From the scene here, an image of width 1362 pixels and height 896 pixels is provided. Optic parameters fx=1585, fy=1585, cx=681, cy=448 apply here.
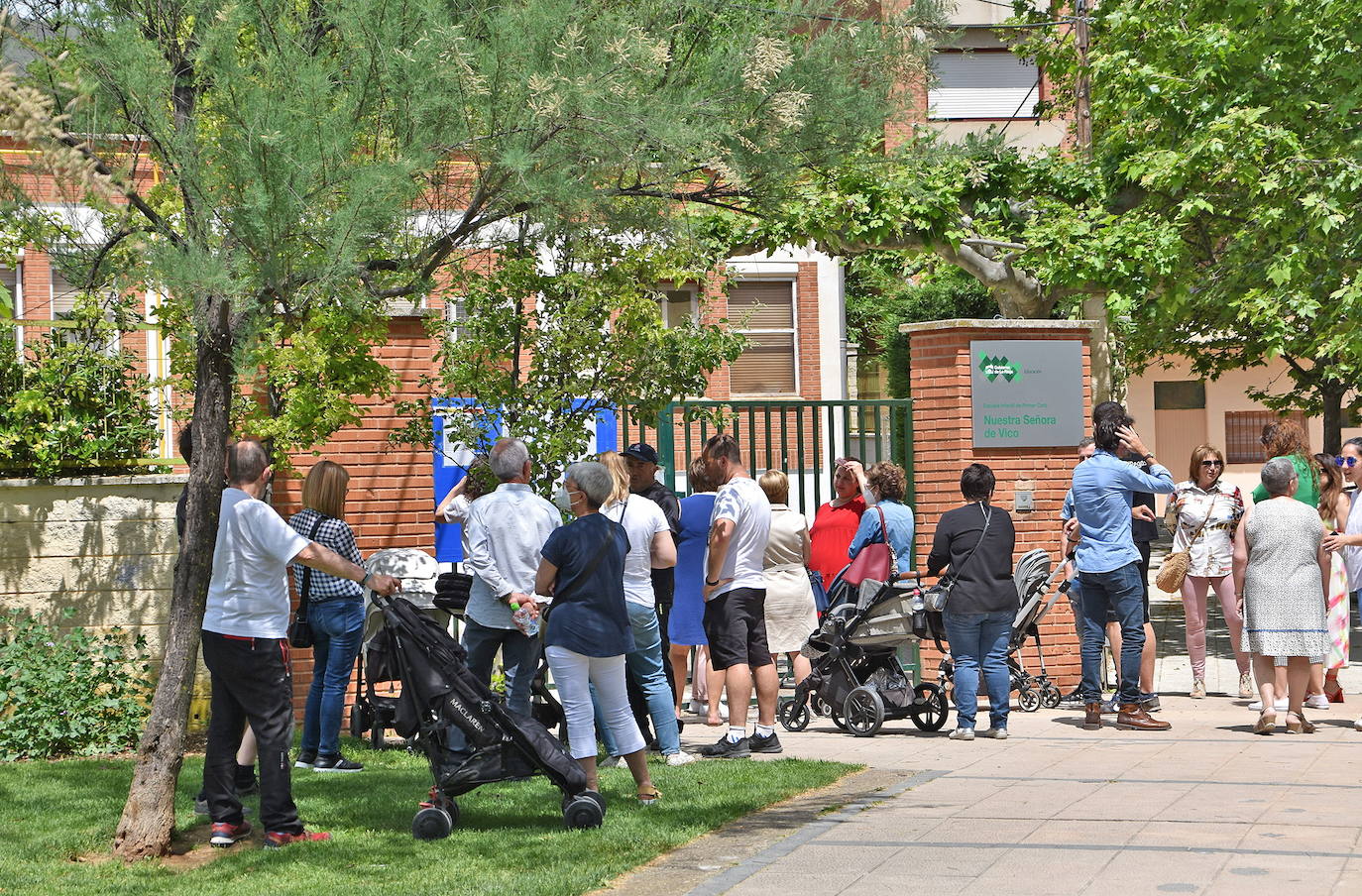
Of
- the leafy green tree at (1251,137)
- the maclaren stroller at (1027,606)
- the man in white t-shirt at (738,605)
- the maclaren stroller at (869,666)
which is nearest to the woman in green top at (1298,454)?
the maclaren stroller at (1027,606)

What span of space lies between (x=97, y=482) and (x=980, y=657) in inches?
235

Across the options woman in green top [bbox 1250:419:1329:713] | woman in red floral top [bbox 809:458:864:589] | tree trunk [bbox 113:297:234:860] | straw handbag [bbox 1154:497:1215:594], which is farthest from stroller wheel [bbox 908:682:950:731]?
tree trunk [bbox 113:297:234:860]

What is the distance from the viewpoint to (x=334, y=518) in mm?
9078

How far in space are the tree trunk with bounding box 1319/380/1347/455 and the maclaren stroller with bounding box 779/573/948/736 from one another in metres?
22.8

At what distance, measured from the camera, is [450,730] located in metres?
7.17

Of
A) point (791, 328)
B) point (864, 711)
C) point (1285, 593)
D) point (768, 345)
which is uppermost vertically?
point (791, 328)

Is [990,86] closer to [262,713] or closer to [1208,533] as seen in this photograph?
[1208,533]

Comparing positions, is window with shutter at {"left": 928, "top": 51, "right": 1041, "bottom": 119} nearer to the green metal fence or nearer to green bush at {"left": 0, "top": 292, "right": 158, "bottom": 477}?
the green metal fence

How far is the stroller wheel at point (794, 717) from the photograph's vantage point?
1070cm

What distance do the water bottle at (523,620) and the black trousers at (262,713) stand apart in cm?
115

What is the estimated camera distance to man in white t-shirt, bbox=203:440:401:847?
22.3 ft

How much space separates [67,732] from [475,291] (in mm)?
3781

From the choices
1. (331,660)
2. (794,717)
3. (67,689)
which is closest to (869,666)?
(794,717)

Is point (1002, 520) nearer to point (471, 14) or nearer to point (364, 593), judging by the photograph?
point (364, 593)
